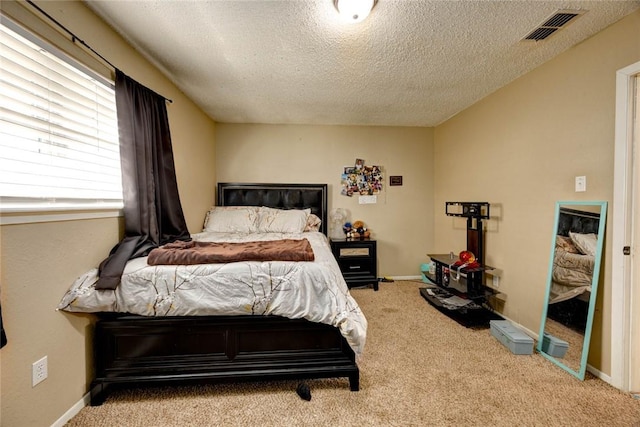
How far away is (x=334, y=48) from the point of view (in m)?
1.94

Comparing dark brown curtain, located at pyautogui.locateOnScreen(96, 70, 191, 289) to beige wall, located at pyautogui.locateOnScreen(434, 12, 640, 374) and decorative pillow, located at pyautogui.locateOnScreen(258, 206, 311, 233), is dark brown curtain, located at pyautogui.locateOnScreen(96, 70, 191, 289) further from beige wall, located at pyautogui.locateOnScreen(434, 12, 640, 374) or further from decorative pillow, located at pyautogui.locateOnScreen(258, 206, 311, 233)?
beige wall, located at pyautogui.locateOnScreen(434, 12, 640, 374)

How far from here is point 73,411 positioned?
1405 millimetres

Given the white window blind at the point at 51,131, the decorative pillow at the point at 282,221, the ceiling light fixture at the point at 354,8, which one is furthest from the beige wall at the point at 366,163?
the ceiling light fixture at the point at 354,8

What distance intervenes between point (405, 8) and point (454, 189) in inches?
96.8

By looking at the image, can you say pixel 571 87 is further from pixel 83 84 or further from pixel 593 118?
pixel 83 84

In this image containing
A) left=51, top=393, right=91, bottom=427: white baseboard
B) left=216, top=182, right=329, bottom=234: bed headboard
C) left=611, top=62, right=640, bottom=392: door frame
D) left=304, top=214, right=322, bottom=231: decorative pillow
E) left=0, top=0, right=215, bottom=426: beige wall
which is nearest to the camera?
left=0, top=0, right=215, bottom=426: beige wall

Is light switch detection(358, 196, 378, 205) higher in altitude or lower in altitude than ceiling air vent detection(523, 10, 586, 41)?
lower

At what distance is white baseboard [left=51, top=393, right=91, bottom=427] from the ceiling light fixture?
8.59ft

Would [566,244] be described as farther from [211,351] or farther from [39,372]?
[39,372]

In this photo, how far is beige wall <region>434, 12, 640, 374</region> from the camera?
170 cm

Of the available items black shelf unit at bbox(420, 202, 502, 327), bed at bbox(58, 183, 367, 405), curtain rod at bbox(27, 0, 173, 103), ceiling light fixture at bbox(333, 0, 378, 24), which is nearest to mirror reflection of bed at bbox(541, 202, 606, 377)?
black shelf unit at bbox(420, 202, 502, 327)

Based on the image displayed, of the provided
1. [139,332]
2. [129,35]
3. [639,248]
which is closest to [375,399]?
[139,332]

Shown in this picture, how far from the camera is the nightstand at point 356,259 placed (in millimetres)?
3488

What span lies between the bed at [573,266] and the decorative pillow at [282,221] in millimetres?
2375
